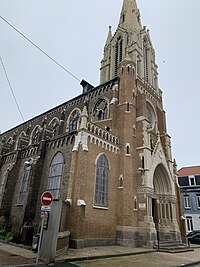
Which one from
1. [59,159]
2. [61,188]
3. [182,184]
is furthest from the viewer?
[182,184]

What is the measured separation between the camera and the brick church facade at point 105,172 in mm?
14992

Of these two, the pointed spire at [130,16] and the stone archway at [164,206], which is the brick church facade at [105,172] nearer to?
the stone archway at [164,206]

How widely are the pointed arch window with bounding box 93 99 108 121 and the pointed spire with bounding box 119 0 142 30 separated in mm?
15096

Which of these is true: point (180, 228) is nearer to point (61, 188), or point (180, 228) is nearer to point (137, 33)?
point (61, 188)

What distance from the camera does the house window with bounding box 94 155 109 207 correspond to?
52.7ft

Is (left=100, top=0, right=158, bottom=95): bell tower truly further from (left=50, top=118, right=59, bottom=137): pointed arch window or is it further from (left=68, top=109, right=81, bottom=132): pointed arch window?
(left=50, top=118, right=59, bottom=137): pointed arch window

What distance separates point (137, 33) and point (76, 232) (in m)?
28.5

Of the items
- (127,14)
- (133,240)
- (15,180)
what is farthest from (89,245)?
(127,14)

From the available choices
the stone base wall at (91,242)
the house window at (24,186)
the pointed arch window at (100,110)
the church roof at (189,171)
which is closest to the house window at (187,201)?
the church roof at (189,171)

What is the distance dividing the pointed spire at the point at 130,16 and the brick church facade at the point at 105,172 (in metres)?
7.52

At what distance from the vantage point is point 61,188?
1590 centimetres

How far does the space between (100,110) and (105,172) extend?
8.31 metres

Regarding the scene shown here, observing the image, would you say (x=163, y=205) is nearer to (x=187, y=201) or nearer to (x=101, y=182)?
(x=101, y=182)

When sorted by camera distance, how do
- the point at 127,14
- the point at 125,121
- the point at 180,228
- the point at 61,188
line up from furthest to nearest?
the point at 127,14 < the point at 180,228 < the point at 125,121 < the point at 61,188
